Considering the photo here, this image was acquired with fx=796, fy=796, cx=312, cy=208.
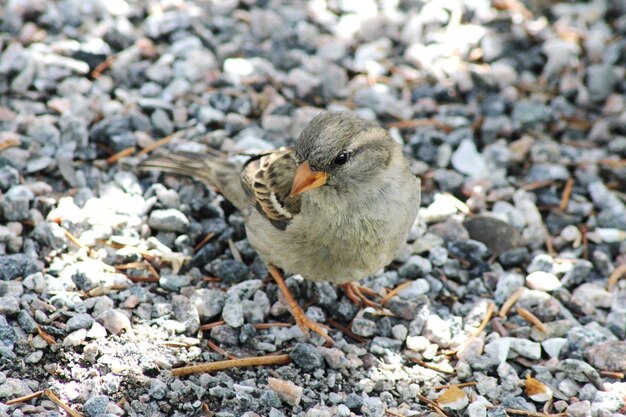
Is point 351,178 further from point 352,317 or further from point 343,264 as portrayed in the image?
point 352,317

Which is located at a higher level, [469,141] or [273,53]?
[273,53]

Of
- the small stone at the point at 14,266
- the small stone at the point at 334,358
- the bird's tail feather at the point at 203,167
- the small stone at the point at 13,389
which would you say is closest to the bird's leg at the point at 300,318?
the small stone at the point at 334,358

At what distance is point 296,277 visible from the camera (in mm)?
4691

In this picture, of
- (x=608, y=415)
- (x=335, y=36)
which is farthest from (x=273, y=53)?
(x=608, y=415)

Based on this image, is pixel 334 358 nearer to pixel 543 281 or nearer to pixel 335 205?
pixel 335 205

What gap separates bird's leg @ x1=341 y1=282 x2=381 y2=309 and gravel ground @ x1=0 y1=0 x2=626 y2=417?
0.09 meters

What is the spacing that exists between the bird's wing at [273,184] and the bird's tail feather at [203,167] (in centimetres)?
19

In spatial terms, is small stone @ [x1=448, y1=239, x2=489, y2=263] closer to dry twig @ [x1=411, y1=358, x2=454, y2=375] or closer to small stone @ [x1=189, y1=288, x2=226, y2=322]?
dry twig @ [x1=411, y1=358, x2=454, y2=375]

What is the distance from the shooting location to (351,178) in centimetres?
404

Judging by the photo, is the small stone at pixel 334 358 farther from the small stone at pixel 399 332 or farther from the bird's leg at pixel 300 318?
the small stone at pixel 399 332

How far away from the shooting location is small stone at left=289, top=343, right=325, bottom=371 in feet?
A: 13.1

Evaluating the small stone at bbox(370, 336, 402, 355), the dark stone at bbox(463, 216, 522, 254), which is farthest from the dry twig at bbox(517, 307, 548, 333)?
the small stone at bbox(370, 336, 402, 355)

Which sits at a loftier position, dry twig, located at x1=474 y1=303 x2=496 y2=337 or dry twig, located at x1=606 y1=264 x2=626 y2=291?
dry twig, located at x1=474 y1=303 x2=496 y2=337

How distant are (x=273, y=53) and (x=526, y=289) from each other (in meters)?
2.78
